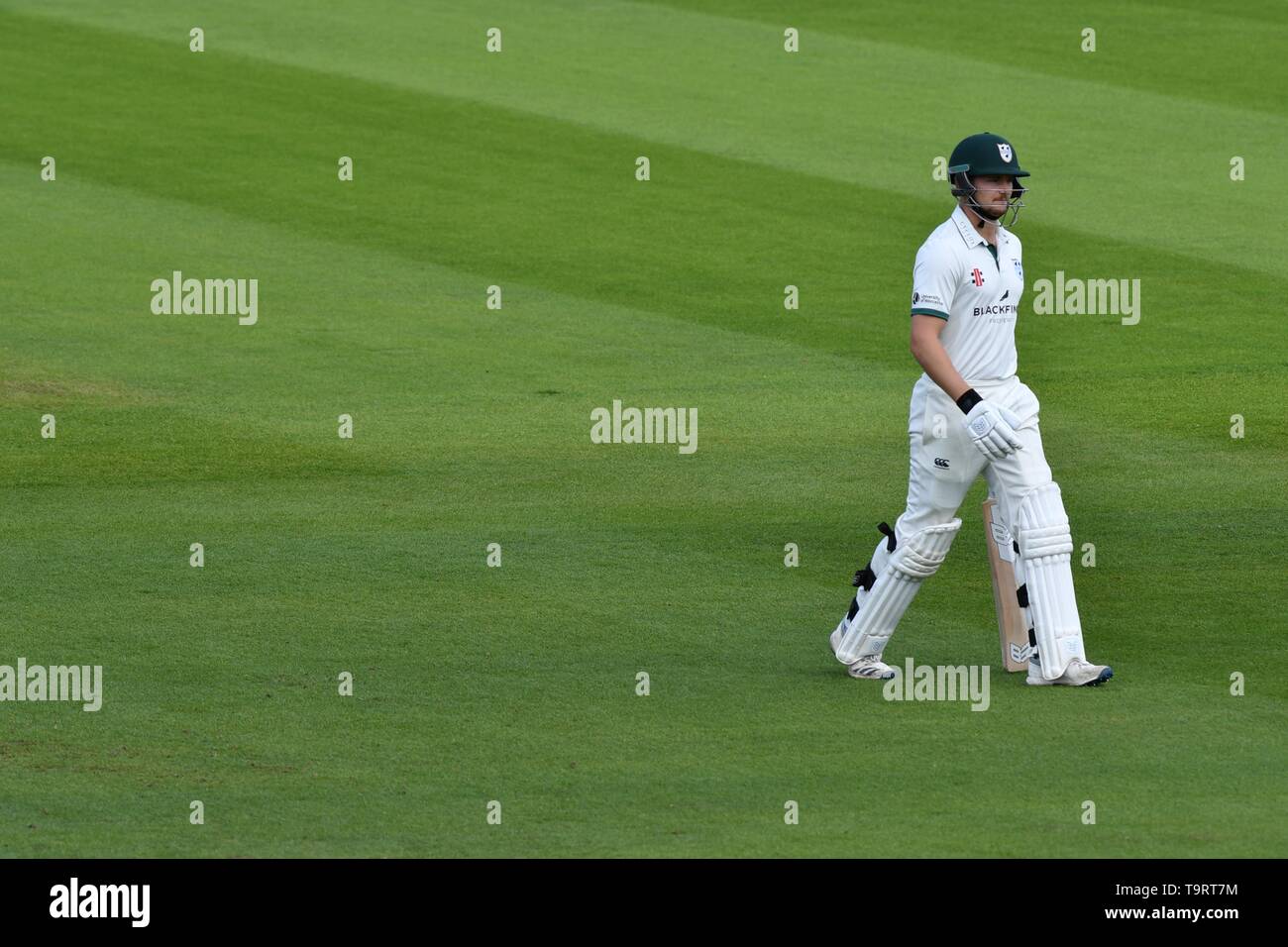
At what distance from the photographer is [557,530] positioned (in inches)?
470

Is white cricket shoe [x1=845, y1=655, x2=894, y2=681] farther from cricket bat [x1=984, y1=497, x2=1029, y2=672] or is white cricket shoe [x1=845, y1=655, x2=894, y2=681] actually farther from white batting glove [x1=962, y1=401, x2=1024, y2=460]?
white batting glove [x1=962, y1=401, x2=1024, y2=460]

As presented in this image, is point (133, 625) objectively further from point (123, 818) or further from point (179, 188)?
point (179, 188)

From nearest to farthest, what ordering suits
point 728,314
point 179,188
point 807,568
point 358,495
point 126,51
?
point 807,568 → point 358,495 → point 728,314 → point 179,188 → point 126,51

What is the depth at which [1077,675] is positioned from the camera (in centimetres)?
910

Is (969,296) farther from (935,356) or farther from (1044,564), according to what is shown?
(1044,564)

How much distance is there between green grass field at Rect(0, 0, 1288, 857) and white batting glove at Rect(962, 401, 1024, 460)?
0.99 metres

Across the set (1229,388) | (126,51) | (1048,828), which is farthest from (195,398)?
(126,51)

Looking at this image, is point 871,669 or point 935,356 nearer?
point 935,356

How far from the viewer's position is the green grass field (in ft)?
26.4

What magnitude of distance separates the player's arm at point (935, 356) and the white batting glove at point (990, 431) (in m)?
0.10

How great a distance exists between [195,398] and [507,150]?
24.1ft

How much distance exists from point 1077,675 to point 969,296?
5.20ft

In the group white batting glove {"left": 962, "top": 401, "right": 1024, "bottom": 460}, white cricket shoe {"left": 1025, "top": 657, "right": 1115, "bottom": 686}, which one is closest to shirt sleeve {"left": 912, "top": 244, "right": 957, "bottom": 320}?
white batting glove {"left": 962, "top": 401, "right": 1024, "bottom": 460}

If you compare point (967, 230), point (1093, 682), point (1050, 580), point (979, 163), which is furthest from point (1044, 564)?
point (979, 163)
